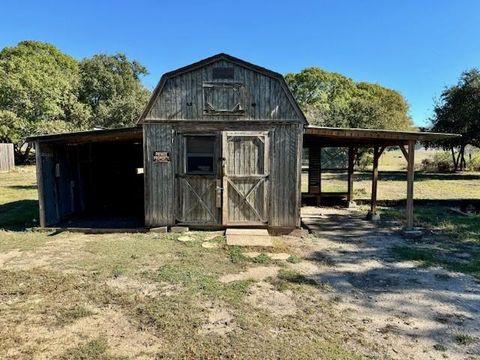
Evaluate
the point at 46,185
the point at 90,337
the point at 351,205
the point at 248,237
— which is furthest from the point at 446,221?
the point at 46,185


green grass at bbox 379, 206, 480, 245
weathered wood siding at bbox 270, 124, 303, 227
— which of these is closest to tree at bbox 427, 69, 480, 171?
green grass at bbox 379, 206, 480, 245

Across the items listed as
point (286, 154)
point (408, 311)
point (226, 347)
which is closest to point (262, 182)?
point (286, 154)

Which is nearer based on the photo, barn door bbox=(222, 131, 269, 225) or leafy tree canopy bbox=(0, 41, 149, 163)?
barn door bbox=(222, 131, 269, 225)

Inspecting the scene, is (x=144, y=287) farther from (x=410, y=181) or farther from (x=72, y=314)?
(x=410, y=181)

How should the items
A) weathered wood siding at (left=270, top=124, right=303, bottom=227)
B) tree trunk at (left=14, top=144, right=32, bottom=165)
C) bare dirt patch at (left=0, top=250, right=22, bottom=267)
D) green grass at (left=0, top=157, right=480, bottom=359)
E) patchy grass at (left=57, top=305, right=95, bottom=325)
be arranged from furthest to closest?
tree trunk at (left=14, top=144, right=32, bottom=165), weathered wood siding at (left=270, top=124, right=303, bottom=227), bare dirt patch at (left=0, top=250, right=22, bottom=267), patchy grass at (left=57, top=305, right=95, bottom=325), green grass at (left=0, top=157, right=480, bottom=359)

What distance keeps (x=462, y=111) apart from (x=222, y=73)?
20.7 m

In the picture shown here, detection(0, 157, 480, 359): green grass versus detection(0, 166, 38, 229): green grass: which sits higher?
detection(0, 166, 38, 229): green grass

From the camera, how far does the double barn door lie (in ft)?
27.5

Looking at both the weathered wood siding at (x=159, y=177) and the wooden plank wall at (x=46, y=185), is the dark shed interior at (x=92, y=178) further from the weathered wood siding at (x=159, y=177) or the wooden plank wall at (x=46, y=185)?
the weathered wood siding at (x=159, y=177)

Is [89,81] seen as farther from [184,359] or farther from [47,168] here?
[184,359]

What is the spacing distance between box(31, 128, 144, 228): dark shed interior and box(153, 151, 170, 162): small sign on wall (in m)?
0.74

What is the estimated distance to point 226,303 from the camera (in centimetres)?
462

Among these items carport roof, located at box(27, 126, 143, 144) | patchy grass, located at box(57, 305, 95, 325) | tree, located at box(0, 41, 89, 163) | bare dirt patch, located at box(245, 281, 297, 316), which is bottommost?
bare dirt patch, located at box(245, 281, 297, 316)

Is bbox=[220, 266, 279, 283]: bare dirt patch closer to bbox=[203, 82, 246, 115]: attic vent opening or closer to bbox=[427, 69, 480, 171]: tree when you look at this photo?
bbox=[203, 82, 246, 115]: attic vent opening
